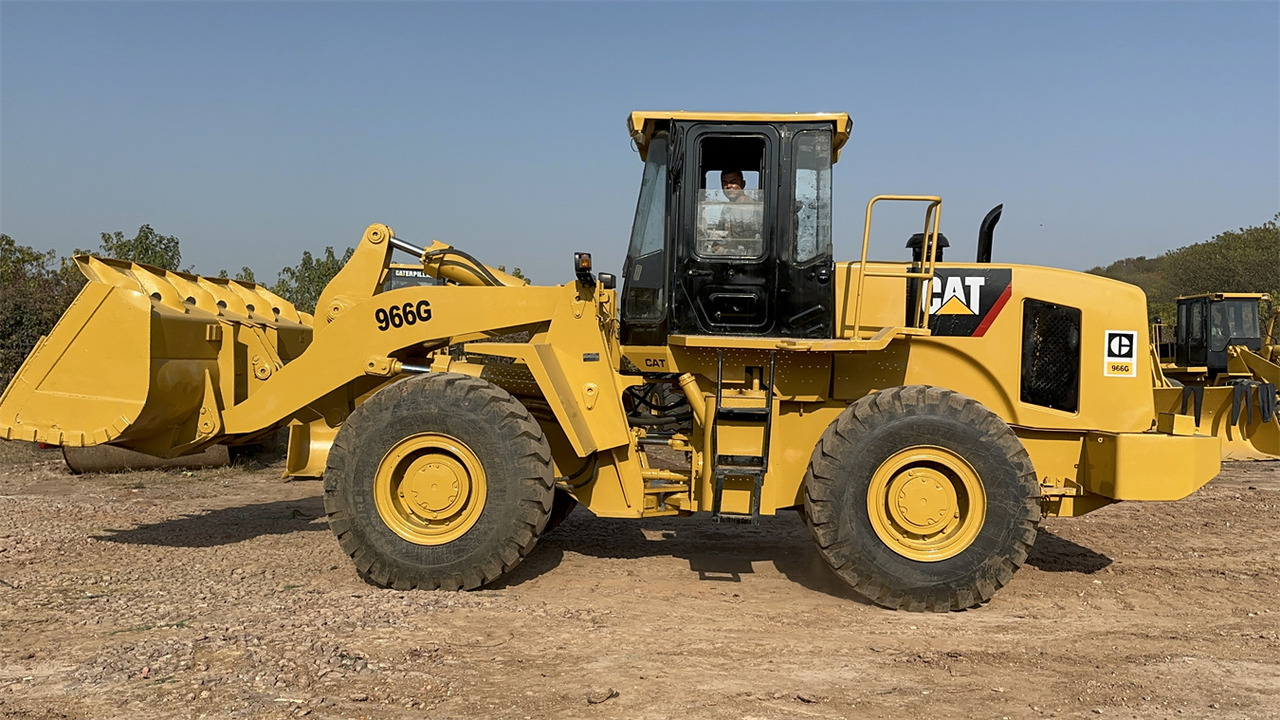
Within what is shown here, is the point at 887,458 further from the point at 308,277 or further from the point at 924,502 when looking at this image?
the point at 308,277

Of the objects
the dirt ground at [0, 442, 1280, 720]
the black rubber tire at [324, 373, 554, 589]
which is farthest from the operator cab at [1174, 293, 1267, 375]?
the black rubber tire at [324, 373, 554, 589]

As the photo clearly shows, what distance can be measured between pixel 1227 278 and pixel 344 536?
44.0m

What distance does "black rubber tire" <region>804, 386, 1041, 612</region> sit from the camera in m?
5.30

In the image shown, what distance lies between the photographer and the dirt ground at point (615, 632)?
3.88 metres

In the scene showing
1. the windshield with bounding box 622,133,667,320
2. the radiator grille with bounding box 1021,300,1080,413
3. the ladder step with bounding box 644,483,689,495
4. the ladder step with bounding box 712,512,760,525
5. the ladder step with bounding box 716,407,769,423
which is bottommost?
the ladder step with bounding box 712,512,760,525

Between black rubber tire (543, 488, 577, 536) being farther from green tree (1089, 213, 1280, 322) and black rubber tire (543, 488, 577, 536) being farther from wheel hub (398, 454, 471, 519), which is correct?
green tree (1089, 213, 1280, 322)

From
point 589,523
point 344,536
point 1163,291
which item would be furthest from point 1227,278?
point 344,536

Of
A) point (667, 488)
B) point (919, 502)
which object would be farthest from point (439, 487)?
point (919, 502)

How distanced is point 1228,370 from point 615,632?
610 inches

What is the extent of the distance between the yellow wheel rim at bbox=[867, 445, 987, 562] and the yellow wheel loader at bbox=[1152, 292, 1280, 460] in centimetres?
840

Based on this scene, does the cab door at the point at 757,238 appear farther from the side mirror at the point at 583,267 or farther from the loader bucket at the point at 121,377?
the loader bucket at the point at 121,377

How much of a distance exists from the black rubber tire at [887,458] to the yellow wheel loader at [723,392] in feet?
0.04

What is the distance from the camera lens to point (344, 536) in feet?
18.2

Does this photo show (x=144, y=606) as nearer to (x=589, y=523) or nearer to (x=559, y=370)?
(x=559, y=370)
